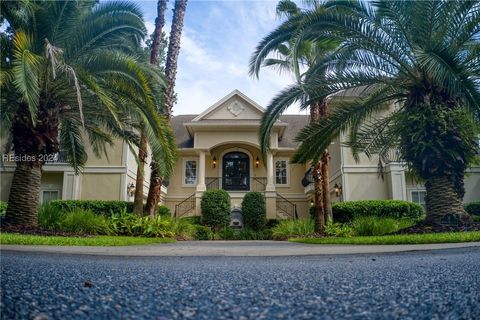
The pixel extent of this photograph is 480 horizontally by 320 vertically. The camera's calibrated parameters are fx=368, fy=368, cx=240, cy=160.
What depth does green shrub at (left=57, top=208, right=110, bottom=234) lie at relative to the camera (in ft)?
31.6

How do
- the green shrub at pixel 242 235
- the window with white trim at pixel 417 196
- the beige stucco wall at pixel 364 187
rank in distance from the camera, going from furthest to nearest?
the window with white trim at pixel 417 196 < the beige stucco wall at pixel 364 187 < the green shrub at pixel 242 235

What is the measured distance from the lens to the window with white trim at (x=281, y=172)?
2148 cm

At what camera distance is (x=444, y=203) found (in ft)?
28.9

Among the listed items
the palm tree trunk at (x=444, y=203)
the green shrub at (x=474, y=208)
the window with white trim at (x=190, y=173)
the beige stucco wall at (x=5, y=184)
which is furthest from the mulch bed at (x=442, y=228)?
the beige stucco wall at (x=5, y=184)

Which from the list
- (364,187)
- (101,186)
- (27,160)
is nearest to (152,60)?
(27,160)

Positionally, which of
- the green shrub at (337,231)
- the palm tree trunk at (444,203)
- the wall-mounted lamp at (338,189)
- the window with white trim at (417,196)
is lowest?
the green shrub at (337,231)

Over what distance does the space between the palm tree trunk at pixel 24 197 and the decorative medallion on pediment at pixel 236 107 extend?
11.4m

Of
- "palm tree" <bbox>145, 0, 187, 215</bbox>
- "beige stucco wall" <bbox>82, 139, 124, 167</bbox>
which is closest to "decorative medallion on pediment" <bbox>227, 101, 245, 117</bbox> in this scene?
"beige stucco wall" <bbox>82, 139, 124, 167</bbox>

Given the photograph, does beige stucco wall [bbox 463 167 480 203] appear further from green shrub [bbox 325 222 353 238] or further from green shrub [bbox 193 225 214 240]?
green shrub [bbox 193 225 214 240]

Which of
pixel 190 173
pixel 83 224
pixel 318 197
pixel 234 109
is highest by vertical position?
pixel 234 109

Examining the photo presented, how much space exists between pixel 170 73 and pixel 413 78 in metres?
7.08

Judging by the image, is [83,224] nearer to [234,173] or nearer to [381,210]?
[381,210]

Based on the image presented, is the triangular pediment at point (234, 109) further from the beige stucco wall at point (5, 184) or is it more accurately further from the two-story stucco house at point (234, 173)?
the beige stucco wall at point (5, 184)

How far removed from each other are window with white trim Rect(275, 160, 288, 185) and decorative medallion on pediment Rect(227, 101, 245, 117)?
4002 mm
